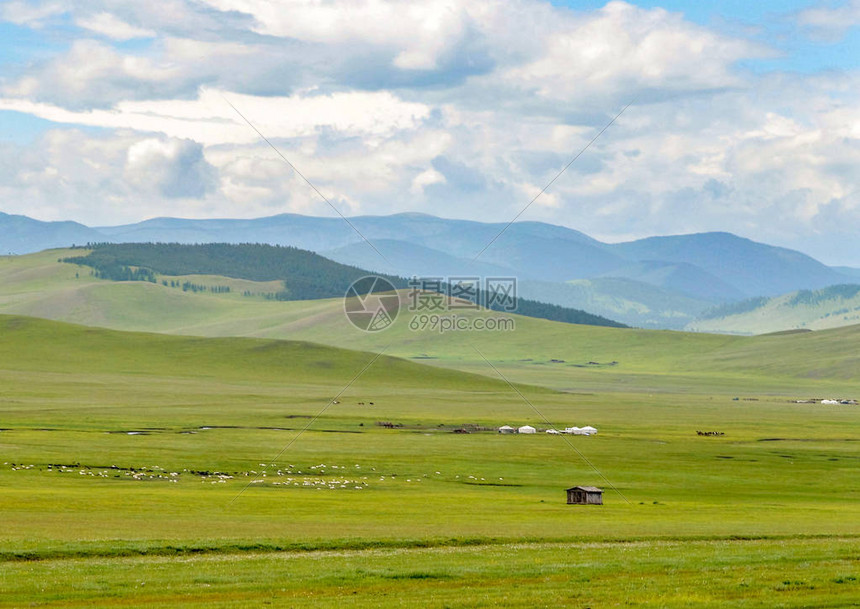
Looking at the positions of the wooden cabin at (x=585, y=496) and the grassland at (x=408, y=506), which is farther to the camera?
the wooden cabin at (x=585, y=496)

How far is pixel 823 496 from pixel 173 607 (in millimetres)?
50675

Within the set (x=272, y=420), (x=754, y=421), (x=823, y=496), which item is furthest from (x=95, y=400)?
(x=823, y=496)

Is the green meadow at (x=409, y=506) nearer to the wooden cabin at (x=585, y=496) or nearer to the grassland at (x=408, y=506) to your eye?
the grassland at (x=408, y=506)

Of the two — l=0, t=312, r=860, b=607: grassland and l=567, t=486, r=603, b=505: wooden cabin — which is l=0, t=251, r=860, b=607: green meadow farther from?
l=567, t=486, r=603, b=505: wooden cabin

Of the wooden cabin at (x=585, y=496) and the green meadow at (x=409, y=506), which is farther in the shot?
Result: the wooden cabin at (x=585, y=496)

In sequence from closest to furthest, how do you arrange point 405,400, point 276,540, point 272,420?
point 276,540 < point 272,420 < point 405,400

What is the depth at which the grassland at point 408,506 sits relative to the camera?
25234 mm

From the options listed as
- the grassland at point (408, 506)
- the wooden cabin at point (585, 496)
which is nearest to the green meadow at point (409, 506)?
the grassland at point (408, 506)

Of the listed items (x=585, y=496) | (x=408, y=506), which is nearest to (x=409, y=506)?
(x=408, y=506)

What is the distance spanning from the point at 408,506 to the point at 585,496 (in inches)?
398

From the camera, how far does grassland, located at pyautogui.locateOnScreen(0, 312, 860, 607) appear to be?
25.2m

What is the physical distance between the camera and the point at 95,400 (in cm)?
12862

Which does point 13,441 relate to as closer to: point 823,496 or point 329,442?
point 329,442

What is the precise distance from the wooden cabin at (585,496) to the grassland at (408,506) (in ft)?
3.97
